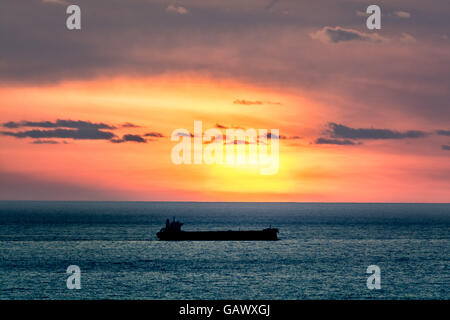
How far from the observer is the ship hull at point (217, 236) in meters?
126

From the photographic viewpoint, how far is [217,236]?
12850 centimetres

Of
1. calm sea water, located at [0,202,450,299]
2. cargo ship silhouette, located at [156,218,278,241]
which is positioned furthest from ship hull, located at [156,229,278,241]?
calm sea water, located at [0,202,450,299]

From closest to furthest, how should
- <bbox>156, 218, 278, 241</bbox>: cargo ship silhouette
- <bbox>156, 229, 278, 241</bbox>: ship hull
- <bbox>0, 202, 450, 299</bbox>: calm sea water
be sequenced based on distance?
1. <bbox>0, 202, 450, 299</bbox>: calm sea water
2. <bbox>156, 218, 278, 241</bbox>: cargo ship silhouette
3. <bbox>156, 229, 278, 241</bbox>: ship hull

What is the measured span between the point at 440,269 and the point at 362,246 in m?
39.4

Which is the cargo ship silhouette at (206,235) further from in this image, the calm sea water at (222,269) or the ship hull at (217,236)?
the calm sea water at (222,269)

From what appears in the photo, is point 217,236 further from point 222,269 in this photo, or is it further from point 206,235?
point 222,269

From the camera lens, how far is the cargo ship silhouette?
12600 cm

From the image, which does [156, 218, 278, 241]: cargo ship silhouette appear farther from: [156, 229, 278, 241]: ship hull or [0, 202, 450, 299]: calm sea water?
[0, 202, 450, 299]: calm sea water

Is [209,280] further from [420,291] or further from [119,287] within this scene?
[420,291]

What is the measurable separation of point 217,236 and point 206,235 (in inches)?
112

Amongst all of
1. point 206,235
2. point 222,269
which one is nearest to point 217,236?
point 206,235

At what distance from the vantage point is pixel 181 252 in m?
101
